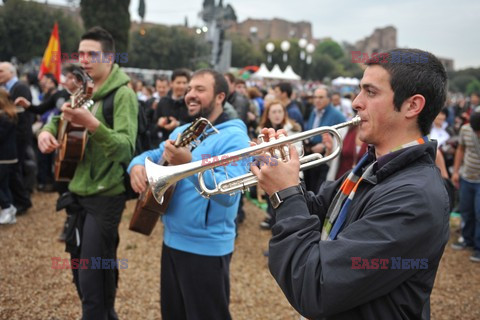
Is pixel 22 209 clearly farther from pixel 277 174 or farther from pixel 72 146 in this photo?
pixel 277 174

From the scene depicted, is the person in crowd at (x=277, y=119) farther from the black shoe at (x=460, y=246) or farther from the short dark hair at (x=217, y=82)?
the black shoe at (x=460, y=246)

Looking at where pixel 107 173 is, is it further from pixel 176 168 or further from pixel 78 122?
pixel 176 168

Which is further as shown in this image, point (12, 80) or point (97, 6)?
point (97, 6)

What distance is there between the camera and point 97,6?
2092cm

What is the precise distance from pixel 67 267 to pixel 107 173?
7.52 feet

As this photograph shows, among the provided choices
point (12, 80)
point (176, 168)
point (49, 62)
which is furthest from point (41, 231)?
point (49, 62)

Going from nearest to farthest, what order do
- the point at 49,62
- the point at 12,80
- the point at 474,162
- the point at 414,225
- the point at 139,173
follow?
the point at 414,225
the point at 139,173
the point at 474,162
the point at 12,80
the point at 49,62

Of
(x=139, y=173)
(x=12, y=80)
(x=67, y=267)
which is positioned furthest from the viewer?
(x=12, y=80)

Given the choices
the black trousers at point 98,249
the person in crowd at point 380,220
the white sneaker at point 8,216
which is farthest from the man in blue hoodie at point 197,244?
the white sneaker at point 8,216

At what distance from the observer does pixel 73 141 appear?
3.21 m

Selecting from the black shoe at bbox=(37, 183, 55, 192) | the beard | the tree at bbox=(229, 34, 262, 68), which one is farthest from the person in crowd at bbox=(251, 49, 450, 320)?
the tree at bbox=(229, 34, 262, 68)

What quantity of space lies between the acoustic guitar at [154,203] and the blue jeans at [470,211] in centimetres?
521

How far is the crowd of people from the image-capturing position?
1432 millimetres

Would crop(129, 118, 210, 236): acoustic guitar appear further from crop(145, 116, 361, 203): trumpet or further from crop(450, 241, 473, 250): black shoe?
crop(450, 241, 473, 250): black shoe
